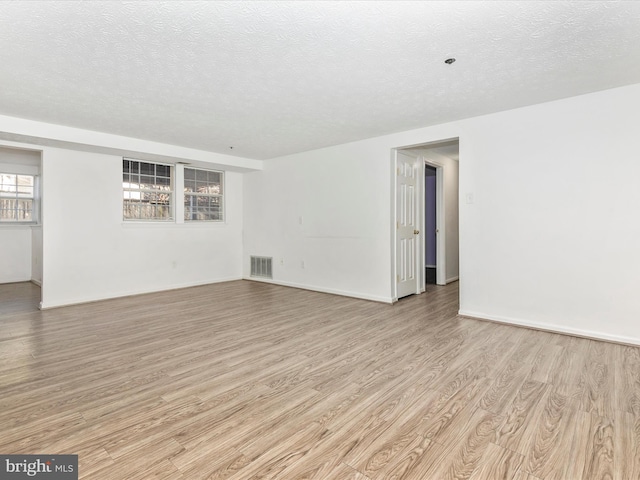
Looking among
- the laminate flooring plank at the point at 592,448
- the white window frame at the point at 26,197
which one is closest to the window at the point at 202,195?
the white window frame at the point at 26,197

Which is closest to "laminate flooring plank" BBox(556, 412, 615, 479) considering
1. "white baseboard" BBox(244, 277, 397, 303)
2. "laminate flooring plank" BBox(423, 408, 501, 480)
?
"laminate flooring plank" BBox(423, 408, 501, 480)

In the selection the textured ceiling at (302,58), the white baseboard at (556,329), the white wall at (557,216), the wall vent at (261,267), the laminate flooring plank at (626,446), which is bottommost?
the laminate flooring plank at (626,446)

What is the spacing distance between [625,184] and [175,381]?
13.8ft

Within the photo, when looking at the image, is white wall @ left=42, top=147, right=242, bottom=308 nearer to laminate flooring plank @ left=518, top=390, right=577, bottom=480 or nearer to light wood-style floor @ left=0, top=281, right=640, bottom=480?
light wood-style floor @ left=0, top=281, right=640, bottom=480

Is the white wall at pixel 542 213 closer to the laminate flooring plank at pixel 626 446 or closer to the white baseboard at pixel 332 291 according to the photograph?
the white baseboard at pixel 332 291

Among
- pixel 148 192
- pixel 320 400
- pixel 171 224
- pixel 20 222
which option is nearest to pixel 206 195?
pixel 171 224

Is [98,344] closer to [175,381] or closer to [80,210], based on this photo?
[175,381]

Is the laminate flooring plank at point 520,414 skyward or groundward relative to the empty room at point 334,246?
groundward

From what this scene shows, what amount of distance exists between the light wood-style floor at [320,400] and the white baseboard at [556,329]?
108mm

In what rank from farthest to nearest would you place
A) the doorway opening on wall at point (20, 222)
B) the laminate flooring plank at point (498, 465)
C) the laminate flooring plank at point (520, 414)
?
the doorway opening on wall at point (20, 222) → the laminate flooring plank at point (520, 414) → the laminate flooring plank at point (498, 465)

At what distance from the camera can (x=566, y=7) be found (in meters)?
1.96

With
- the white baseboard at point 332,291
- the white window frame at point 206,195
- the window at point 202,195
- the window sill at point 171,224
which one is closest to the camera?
the white baseboard at point 332,291

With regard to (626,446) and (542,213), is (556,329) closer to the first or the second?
(542,213)

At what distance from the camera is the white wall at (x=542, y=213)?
10.3ft
